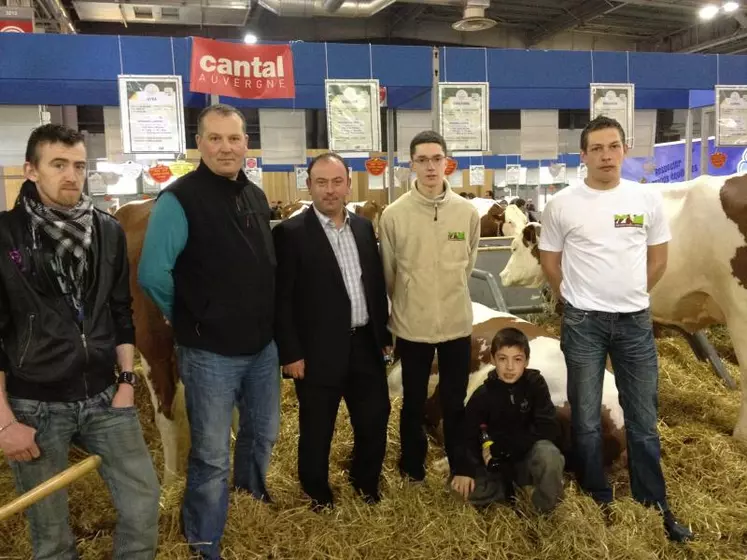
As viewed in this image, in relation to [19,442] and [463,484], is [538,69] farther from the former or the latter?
[19,442]

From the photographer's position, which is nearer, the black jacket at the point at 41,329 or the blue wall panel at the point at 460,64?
the black jacket at the point at 41,329

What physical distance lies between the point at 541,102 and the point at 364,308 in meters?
5.43

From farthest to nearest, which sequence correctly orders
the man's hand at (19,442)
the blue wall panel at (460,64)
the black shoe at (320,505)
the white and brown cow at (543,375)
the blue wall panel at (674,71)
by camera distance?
the blue wall panel at (674,71) → the blue wall panel at (460,64) → the white and brown cow at (543,375) → the black shoe at (320,505) → the man's hand at (19,442)

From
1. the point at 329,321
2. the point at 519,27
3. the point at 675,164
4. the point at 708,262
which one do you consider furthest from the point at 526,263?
the point at 519,27

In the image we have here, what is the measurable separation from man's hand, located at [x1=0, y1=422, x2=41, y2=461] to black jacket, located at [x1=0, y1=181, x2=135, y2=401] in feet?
0.39

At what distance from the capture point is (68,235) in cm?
218

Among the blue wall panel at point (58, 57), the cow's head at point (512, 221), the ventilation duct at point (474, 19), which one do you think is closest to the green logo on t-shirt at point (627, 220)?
the blue wall panel at point (58, 57)

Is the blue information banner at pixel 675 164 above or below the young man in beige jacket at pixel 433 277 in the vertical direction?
above

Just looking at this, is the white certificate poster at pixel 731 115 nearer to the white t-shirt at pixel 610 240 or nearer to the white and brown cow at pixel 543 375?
the white and brown cow at pixel 543 375

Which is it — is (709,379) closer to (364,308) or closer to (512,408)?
(512,408)

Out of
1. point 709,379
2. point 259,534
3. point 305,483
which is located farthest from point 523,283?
point 259,534

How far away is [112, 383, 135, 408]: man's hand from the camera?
7.48 feet

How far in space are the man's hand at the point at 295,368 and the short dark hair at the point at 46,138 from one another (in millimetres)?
1280

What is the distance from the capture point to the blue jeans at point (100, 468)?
2154mm
